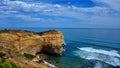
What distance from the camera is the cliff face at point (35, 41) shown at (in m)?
36.1

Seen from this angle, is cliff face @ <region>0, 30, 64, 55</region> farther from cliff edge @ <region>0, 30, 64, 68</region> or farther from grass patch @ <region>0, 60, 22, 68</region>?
grass patch @ <region>0, 60, 22, 68</region>

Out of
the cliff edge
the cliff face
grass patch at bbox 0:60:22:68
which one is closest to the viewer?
grass patch at bbox 0:60:22:68

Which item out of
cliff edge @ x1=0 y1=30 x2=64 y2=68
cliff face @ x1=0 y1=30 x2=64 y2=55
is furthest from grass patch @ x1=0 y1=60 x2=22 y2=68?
cliff face @ x1=0 y1=30 x2=64 y2=55

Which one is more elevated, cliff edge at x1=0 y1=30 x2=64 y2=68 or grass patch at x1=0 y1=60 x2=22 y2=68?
grass patch at x1=0 y1=60 x2=22 y2=68

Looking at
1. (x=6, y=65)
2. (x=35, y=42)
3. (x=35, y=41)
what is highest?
(x=6, y=65)

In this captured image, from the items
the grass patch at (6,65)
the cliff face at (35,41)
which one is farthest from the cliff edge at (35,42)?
the grass patch at (6,65)

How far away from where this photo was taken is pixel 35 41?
129 ft

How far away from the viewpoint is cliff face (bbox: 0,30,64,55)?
36.1 m

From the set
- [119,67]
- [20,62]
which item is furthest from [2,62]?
[119,67]

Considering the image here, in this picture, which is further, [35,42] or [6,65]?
[35,42]

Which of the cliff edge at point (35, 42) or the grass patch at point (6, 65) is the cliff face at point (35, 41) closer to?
the cliff edge at point (35, 42)

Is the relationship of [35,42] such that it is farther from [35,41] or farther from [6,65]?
[6,65]

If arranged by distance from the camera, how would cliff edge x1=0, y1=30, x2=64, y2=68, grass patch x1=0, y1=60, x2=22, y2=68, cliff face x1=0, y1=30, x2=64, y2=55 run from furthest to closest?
cliff face x1=0, y1=30, x2=64, y2=55 → cliff edge x1=0, y1=30, x2=64, y2=68 → grass patch x1=0, y1=60, x2=22, y2=68

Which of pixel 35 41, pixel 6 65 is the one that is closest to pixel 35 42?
pixel 35 41
